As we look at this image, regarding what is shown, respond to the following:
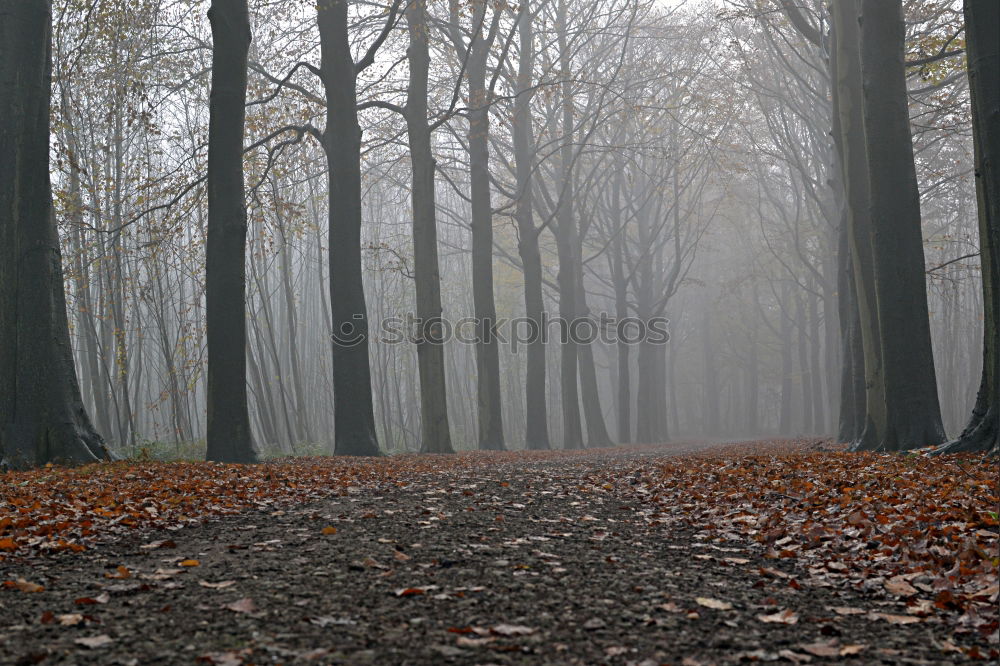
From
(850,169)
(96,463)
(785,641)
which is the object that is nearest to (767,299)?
(850,169)

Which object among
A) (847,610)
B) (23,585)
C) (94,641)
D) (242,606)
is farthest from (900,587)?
(23,585)

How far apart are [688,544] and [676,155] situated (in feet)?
72.5

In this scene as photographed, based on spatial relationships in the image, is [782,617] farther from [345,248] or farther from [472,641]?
[345,248]

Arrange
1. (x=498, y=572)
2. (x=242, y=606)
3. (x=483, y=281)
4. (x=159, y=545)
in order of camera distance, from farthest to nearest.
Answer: (x=483, y=281)
(x=159, y=545)
(x=498, y=572)
(x=242, y=606)

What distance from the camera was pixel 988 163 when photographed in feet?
25.0

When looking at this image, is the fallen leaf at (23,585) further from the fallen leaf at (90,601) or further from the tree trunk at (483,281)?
the tree trunk at (483,281)

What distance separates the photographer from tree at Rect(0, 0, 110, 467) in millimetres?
9531

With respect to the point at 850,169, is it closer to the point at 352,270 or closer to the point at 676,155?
the point at 352,270

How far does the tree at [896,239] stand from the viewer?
9820 millimetres

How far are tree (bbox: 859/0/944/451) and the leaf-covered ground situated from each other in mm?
2225

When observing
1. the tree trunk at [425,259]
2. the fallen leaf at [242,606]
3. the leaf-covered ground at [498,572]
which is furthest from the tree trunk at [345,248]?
the fallen leaf at [242,606]

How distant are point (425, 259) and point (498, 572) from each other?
1137 cm

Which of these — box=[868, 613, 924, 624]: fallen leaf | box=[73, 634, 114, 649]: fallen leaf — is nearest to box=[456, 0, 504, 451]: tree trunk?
box=[868, 613, 924, 624]: fallen leaf

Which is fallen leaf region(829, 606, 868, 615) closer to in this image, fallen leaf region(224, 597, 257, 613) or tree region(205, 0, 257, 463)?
fallen leaf region(224, 597, 257, 613)
